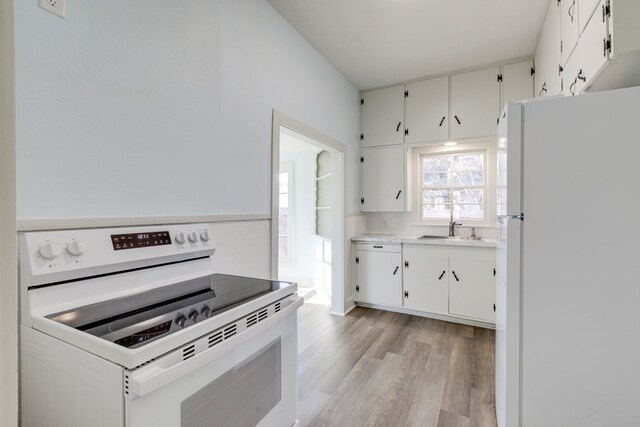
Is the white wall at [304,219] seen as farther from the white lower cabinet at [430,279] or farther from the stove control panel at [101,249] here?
the stove control panel at [101,249]

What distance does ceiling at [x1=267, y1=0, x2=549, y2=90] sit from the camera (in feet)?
7.38

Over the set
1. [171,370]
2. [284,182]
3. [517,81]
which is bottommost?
[171,370]

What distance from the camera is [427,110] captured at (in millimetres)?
3451

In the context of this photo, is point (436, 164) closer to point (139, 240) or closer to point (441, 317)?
point (441, 317)

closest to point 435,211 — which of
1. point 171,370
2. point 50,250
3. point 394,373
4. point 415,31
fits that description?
point 415,31

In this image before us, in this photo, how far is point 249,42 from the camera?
78.8 inches

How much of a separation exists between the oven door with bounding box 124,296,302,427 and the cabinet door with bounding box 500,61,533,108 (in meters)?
3.13

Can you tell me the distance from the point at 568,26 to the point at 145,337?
102 inches

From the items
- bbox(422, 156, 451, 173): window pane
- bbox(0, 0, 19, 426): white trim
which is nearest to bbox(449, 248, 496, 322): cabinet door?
bbox(422, 156, 451, 173): window pane

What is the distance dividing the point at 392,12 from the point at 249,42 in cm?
114

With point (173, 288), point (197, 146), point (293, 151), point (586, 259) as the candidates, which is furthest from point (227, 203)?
point (293, 151)

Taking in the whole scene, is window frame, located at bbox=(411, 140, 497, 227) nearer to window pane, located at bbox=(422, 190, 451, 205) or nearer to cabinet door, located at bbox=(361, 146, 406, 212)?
window pane, located at bbox=(422, 190, 451, 205)

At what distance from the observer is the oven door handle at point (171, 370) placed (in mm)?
713

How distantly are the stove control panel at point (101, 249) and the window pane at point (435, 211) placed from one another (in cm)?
296
